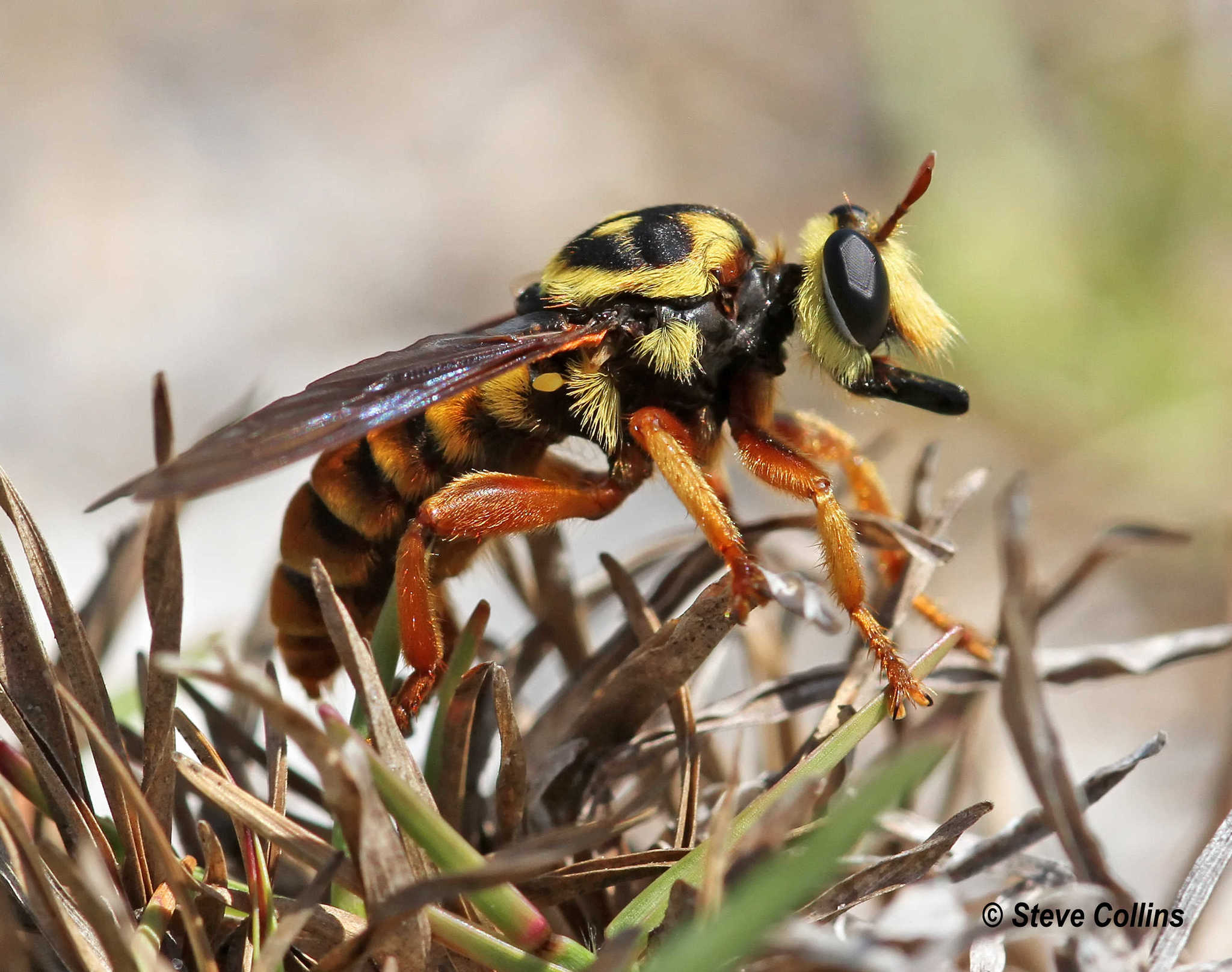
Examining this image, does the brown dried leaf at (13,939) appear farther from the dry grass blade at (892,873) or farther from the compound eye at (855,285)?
the compound eye at (855,285)

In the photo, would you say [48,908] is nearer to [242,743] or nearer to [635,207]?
[242,743]

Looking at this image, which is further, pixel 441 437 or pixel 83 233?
pixel 83 233

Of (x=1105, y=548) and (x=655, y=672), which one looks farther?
A: (x=1105, y=548)

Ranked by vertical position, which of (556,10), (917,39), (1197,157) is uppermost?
(556,10)

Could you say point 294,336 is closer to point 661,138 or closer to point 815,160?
point 661,138

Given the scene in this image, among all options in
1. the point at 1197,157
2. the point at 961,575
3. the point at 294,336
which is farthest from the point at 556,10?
Answer: the point at 961,575

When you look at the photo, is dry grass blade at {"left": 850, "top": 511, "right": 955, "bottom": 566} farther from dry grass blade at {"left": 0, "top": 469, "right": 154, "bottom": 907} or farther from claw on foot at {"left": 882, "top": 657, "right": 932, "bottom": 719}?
dry grass blade at {"left": 0, "top": 469, "right": 154, "bottom": 907}

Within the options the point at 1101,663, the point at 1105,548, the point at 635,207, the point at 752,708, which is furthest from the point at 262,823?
the point at 635,207
